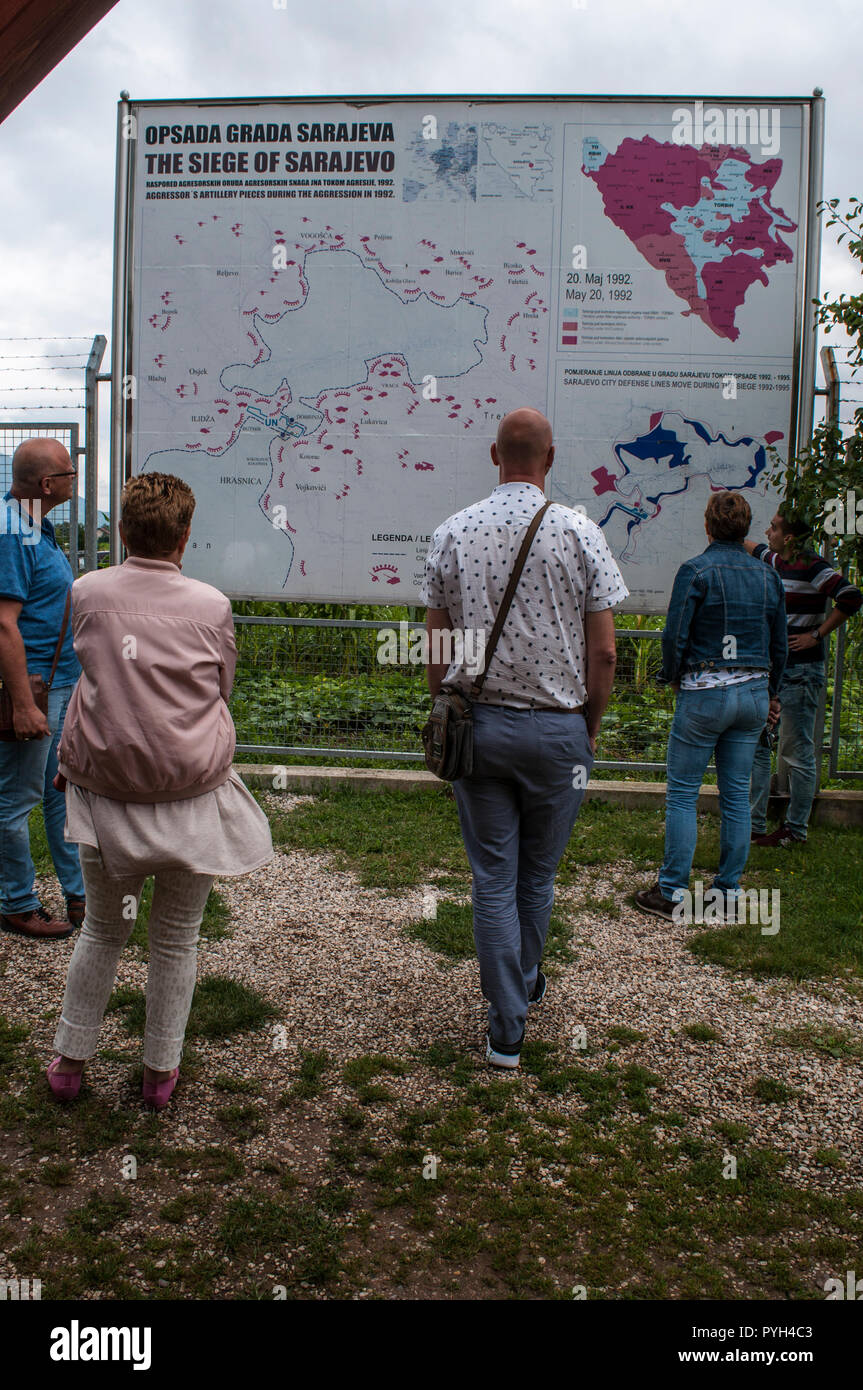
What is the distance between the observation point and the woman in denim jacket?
472 centimetres

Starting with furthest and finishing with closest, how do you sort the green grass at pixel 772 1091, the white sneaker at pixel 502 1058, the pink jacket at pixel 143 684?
the white sneaker at pixel 502 1058, the green grass at pixel 772 1091, the pink jacket at pixel 143 684

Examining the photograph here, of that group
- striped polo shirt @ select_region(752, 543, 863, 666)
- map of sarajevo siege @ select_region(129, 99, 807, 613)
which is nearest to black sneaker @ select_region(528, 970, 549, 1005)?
striped polo shirt @ select_region(752, 543, 863, 666)

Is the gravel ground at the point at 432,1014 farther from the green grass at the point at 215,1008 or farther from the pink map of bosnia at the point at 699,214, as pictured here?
the pink map of bosnia at the point at 699,214

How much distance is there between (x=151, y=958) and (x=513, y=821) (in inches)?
47.9

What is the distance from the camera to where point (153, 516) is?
2.77 m

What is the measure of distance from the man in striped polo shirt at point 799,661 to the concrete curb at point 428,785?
0.46 meters

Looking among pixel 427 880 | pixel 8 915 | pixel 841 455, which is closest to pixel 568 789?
pixel 427 880

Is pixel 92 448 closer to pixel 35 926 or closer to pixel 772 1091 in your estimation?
pixel 35 926

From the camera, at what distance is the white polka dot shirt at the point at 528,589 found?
3137mm

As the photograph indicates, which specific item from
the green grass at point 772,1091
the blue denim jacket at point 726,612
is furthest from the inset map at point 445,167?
the green grass at point 772,1091

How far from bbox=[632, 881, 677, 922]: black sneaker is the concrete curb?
5.64 feet

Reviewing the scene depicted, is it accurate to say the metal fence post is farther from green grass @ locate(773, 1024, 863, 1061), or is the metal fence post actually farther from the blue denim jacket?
green grass @ locate(773, 1024, 863, 1061)

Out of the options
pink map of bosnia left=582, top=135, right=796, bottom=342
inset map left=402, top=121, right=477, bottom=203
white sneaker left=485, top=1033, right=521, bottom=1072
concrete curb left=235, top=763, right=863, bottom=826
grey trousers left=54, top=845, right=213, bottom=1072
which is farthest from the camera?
concrete curb left=235, top=763, right=863, bottom=826

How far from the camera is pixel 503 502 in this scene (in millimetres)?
3191
